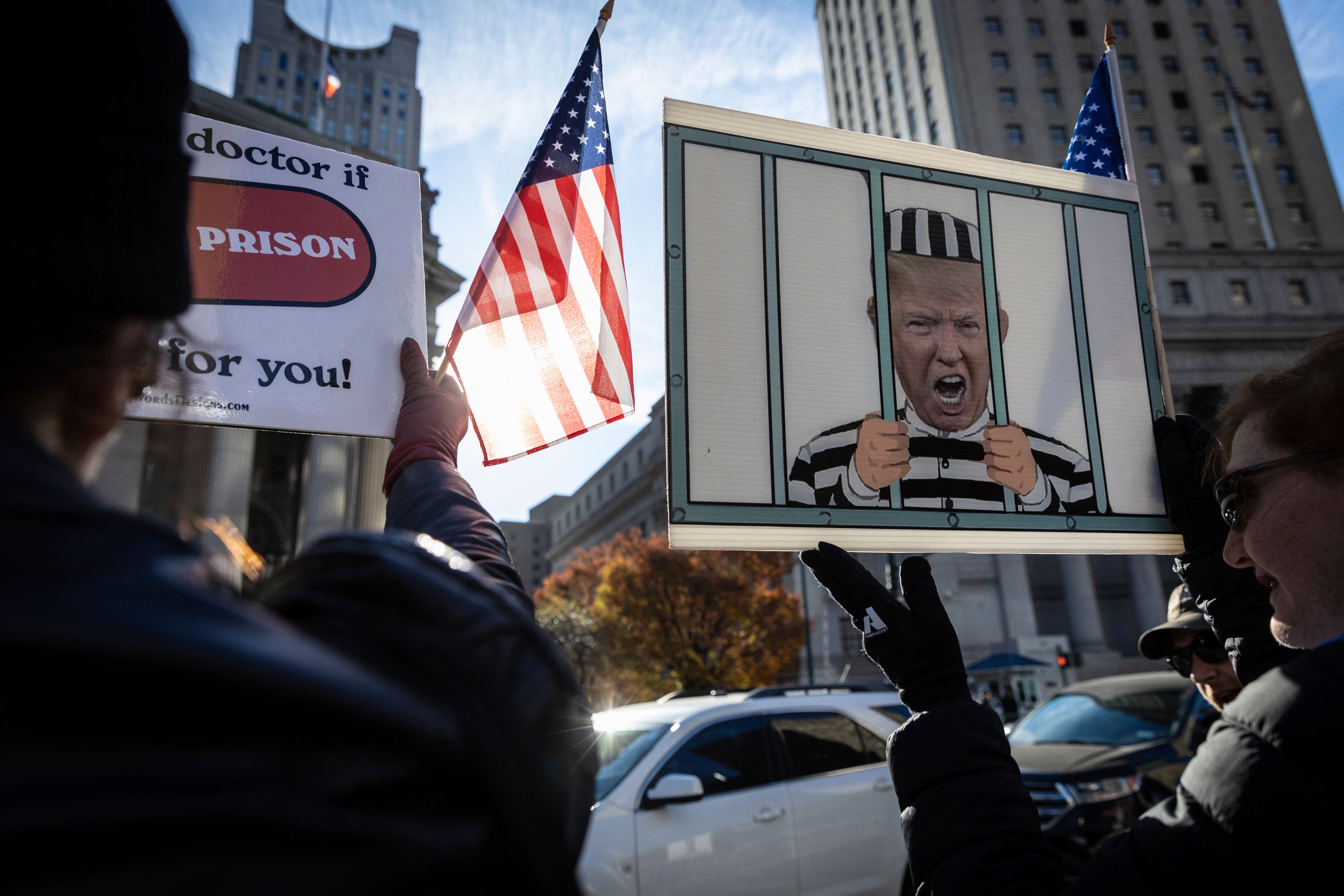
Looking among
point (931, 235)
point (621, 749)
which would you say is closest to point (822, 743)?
point (621, 749)

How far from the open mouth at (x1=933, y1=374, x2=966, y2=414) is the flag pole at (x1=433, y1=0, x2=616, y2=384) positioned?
1357mm

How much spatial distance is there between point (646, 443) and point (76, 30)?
5825 cm

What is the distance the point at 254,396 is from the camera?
85.2 inches

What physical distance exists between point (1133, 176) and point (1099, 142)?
18 cm

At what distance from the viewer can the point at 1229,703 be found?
1669mm

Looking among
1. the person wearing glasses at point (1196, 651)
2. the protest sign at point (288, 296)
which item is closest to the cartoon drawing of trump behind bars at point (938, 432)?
the person wearing glasses at point (1196, 651)

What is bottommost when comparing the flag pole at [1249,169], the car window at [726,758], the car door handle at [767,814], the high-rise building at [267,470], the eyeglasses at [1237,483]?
the car door handle at [767,814]

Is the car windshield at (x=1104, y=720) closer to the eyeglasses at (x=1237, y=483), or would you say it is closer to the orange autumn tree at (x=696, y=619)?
the eyeglasses at (x=1237, y=483)

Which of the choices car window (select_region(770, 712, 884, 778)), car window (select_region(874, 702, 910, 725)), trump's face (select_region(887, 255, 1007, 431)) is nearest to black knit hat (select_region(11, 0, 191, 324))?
trump's face (select_region(887, 255, 1007, 431))

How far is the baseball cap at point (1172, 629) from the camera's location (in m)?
2.69

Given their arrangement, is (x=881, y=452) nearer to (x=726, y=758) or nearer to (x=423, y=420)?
(x=423, y=420)

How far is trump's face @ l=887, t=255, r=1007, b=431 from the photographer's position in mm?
2287

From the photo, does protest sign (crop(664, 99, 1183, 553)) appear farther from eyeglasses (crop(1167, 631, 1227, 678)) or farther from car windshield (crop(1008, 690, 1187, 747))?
car windshield (crop(1008, 690, 1187, 747))

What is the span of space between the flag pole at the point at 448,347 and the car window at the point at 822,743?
4318mm
